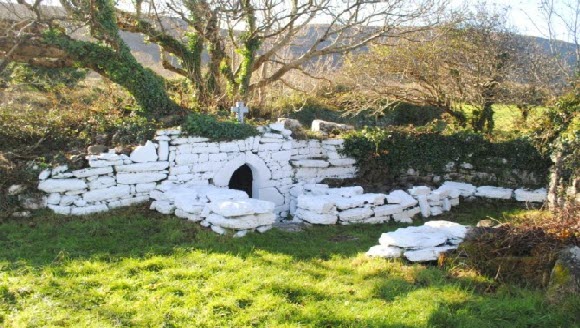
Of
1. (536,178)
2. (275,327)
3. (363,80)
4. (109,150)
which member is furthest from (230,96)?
(275,327)

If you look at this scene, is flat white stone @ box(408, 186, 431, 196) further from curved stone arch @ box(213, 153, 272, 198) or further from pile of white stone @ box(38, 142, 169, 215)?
pile of white stone @ box(38, 142, 169, 215)

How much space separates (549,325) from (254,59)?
33.6ft

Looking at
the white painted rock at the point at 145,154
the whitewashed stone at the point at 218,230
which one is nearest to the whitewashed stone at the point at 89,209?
the white painted rock at the point at 145,154

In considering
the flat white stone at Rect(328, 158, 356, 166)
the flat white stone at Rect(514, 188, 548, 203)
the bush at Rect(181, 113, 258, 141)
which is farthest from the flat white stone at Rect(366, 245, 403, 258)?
the flat white stone at Rect(514, 188, 548, 203)

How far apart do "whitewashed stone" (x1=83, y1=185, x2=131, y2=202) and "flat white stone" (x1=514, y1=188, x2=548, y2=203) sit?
7801 mm

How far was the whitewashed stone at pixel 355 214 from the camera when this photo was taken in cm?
809

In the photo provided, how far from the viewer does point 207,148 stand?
8.35 m

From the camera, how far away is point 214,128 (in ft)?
27.5

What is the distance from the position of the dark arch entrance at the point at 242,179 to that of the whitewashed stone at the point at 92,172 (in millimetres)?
2896

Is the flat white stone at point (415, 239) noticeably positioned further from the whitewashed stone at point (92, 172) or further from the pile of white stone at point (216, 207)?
the whitewashed stone at point (92, 172)

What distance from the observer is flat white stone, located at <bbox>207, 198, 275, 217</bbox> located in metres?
6.55

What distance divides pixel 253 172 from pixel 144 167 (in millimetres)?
2312

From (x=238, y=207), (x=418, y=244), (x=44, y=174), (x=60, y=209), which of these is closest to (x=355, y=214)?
(x=418, y=244)

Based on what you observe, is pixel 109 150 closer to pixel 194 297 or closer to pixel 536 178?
pixel 194 297
